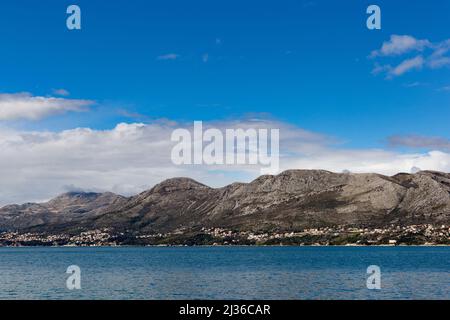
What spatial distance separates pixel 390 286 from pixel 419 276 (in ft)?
98.1

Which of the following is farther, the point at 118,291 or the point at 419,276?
the point at 419,276

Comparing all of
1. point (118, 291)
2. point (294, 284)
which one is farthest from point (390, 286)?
point (118, 291)

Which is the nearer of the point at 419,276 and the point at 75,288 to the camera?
the point at 75,288
